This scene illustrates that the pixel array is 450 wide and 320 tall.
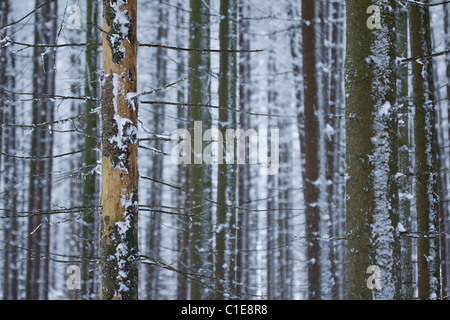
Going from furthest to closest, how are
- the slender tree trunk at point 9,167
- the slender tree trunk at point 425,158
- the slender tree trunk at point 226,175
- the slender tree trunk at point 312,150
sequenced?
the slender tree trunk at point 9,167 → the slender tree trunk at point 312,150 → the slender tree trunk at point 226,175 → the slender tree trunk at point 425,158

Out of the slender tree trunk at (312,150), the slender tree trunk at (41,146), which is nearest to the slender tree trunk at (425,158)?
the slender tree trunk at (312,150)

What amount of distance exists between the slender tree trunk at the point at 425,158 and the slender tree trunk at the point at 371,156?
2218 mm

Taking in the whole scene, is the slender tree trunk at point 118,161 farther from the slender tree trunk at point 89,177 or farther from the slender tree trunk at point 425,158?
the slender tree trunk at point 425,158

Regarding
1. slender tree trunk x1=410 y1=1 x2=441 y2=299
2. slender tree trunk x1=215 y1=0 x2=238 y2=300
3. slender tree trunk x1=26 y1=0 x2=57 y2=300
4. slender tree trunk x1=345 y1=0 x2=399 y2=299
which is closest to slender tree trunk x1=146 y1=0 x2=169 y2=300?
slender tree trunk x1=26 y1=0 x2=57 y2=300

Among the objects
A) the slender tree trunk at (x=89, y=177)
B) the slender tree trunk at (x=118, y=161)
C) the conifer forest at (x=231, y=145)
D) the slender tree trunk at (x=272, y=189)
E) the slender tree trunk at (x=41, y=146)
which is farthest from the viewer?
the slender tree trunk at (x=272, y=189)

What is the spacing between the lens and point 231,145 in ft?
27.1

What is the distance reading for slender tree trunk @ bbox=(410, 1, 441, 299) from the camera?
6.76 metres

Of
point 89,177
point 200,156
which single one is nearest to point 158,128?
point 200,156

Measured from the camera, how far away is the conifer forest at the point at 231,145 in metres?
4.20

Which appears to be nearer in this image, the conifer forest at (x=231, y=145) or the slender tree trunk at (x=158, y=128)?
the conifer forest at (x=231, y=145)

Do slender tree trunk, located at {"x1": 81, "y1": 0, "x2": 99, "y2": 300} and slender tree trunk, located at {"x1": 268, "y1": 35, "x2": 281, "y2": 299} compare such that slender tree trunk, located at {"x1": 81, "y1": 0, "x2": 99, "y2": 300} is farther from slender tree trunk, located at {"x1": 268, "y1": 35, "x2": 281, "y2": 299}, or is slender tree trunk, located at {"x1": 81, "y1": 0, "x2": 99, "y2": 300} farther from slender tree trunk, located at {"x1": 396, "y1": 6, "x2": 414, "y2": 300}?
slender tree trunk, located at {"x1": 268, "y1": 35, "x2": 281, "y2": 299}
